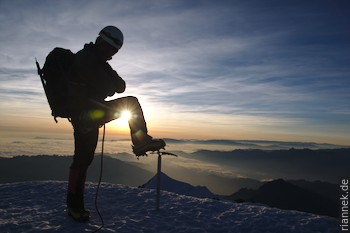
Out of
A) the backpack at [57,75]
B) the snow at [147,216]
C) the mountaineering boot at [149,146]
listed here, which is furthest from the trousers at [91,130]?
the snow at [147,216]

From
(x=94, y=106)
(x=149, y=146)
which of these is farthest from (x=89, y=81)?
(x=149, y=146)

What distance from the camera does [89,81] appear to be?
5504 mm

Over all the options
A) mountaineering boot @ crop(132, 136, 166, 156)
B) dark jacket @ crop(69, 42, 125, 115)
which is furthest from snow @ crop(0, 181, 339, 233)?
dark jacket @ crop(69, 42, 125, 115)

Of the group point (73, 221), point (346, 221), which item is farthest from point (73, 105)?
point (346, 221)

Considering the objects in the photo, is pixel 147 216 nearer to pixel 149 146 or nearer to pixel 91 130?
pixel 149 146

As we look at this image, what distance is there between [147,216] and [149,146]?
1772mm

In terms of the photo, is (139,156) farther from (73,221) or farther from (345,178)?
(345,178)

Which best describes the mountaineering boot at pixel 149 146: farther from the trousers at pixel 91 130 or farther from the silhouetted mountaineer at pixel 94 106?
the trousers at pixel 91 130

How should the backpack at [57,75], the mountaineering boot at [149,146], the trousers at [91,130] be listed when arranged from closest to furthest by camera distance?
1. the backpack at [57,75]
2. the trousers at [91,130]
3. the mountaineering boot at [149,146]

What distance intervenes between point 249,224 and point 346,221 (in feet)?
6.40

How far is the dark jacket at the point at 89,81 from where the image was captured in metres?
5.40

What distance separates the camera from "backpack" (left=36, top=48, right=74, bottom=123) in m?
5.18

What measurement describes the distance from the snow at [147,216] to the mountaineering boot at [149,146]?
155 cm

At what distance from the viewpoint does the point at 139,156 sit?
20.5ft
